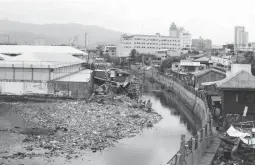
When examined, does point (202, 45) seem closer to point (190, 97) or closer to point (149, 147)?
point (190, 97)

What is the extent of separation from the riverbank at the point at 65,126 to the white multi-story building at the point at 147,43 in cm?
8006

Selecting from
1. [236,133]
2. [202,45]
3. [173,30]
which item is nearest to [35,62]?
[236,133]

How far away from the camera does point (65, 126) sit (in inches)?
815

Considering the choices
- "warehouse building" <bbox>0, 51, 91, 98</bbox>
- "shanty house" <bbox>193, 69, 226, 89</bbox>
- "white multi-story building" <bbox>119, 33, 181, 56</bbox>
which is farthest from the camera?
"white multi-story building" <bbox>119, 33, 181, 56</bbox>

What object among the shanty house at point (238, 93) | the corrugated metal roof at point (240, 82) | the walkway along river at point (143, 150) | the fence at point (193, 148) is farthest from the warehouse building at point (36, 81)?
the fence at point (193, 148)

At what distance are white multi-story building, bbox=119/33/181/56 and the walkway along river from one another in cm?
8418

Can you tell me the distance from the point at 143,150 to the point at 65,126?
5299 millimetres

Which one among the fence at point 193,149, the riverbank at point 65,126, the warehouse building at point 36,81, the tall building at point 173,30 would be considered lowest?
the riverbank at point 65,126

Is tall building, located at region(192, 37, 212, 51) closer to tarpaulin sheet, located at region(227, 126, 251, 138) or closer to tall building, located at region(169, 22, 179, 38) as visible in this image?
tall building, located at region(169, 22, 179, 38)

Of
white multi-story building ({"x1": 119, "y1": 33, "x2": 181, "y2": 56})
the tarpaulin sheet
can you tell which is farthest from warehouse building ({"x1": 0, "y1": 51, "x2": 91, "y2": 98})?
white multi-story building ({"x1": 119, "y1": 33, "x2": 181, "y2": 56})

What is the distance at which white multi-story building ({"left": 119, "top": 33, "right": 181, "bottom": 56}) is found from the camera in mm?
108750

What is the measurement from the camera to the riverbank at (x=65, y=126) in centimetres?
1656

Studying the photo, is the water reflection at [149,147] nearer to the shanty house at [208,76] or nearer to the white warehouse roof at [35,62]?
the shanty house at [208,76]

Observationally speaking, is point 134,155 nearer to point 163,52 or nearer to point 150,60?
point 150,60
